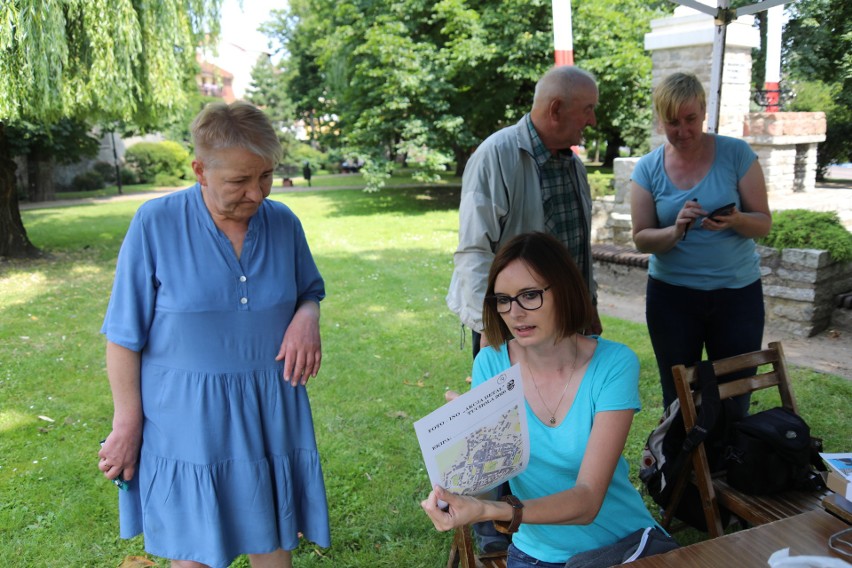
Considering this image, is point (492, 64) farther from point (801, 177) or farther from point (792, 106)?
point (801, 177)

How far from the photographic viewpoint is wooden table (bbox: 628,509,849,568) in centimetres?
143

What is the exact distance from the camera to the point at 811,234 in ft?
18.6

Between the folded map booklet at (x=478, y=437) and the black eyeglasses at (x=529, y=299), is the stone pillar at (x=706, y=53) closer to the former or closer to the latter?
the black eyeglasses at (x=529, y=299)

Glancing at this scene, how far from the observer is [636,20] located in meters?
15.8

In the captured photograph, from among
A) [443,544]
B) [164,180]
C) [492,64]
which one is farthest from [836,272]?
[164,180]

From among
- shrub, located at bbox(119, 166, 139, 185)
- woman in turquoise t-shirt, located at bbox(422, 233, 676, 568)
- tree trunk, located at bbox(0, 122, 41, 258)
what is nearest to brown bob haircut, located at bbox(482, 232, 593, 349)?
woman in turquoise t-shirt, located at bbox(422, 233, 676, 568)

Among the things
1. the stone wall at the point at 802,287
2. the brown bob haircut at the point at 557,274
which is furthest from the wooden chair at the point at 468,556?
the stone wall at the point at 802,287

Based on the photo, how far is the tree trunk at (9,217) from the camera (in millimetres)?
10164

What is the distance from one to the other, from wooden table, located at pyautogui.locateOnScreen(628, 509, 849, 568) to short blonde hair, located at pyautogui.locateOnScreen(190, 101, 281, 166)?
145 centimetres

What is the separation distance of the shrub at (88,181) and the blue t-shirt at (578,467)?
31041 millimetres

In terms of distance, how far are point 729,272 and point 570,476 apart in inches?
60.2

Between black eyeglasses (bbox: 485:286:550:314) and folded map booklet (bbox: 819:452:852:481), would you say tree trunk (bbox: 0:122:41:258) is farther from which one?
folded map booklet (bbox: 819:452:852:481)

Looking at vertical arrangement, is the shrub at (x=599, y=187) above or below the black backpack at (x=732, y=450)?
above

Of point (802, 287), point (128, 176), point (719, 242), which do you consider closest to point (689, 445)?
point (719, 242)
